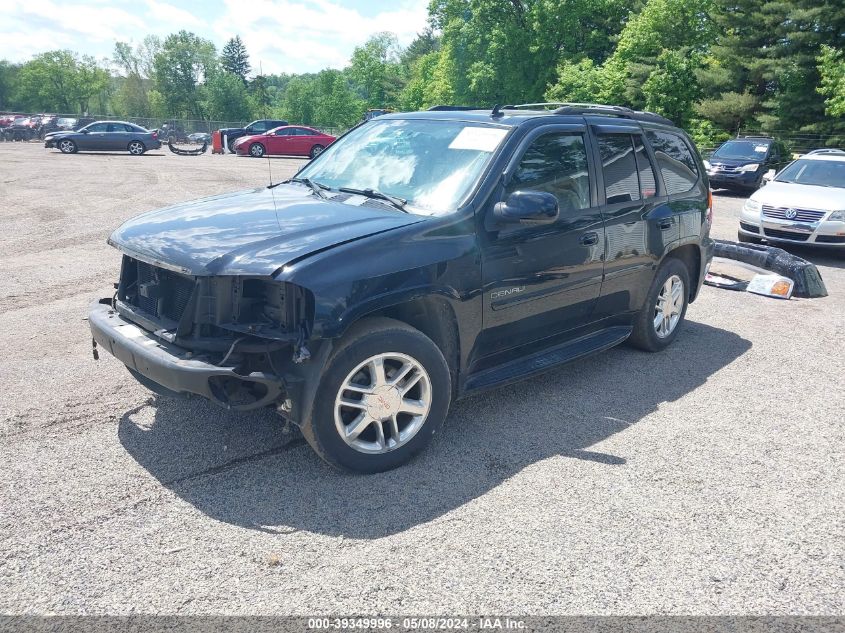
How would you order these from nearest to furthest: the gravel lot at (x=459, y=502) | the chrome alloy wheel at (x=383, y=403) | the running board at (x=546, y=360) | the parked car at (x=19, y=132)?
the gravel lot at (x=459, y=502) → the chrome alloy wheel at (x=383, y=403) → the running board at (x=546, y=360) → the parked car at (x=19, y=132)

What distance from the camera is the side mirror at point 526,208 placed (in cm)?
395

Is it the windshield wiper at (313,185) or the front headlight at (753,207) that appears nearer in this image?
the windshield wiper at (313,185)

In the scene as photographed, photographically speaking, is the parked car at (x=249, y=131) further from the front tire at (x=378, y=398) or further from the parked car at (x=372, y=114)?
the front tire at (x=378, y=398)

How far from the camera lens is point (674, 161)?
19.3 feet

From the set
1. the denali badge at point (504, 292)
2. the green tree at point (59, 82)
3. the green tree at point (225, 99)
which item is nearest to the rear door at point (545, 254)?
the denali badge at point (504, 292)

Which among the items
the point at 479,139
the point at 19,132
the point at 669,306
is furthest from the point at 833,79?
the point at 19,132

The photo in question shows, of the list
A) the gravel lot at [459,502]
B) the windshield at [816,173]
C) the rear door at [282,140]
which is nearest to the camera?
the gravel lot at [459,502]

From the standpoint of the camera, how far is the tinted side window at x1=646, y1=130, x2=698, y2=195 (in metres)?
5.66

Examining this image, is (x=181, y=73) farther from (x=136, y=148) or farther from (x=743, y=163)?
(x=743, y=163)

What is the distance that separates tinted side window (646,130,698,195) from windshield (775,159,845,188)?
7.02 metres

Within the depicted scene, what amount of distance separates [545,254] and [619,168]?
4.10 ft

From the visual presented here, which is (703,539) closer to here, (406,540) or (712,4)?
(406,540)

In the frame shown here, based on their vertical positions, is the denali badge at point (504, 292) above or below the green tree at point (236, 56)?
below

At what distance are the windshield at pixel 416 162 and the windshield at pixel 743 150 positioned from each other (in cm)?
1803
